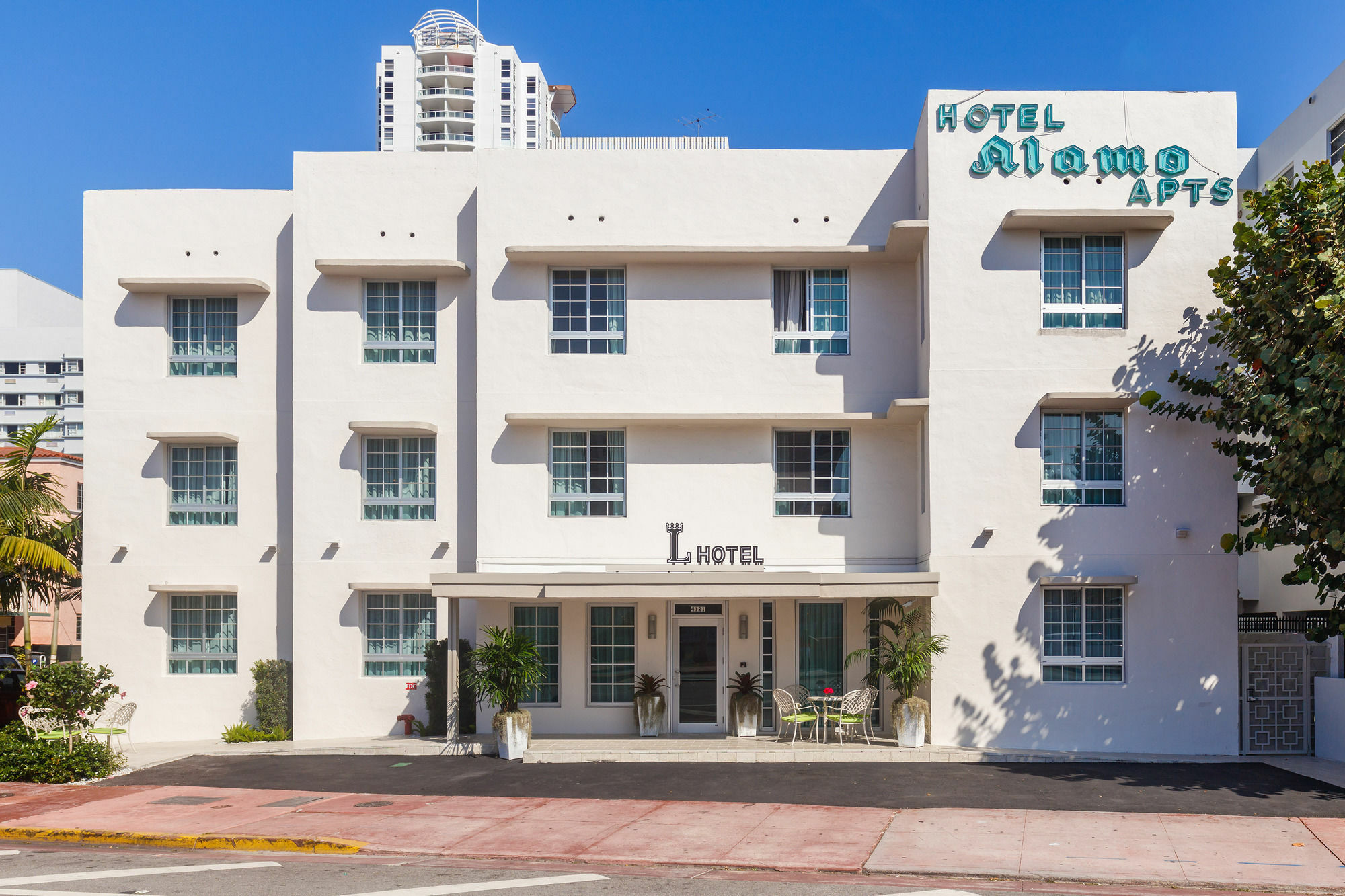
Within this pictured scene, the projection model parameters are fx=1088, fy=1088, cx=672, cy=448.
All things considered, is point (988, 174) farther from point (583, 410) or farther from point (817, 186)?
point (583, 410)

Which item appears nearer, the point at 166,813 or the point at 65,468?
the point at 166,813

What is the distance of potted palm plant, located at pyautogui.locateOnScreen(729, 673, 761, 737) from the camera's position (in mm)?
17547

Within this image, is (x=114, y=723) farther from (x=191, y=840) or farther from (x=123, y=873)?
(x=123, y=873)

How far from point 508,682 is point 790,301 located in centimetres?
789

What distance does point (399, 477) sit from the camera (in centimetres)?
1922

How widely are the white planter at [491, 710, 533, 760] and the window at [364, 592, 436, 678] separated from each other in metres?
2.94

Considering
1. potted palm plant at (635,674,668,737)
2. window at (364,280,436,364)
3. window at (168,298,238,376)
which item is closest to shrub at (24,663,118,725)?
window at (168,298,238,376)

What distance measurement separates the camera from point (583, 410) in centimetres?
1842

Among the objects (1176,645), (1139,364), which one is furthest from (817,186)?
(1176,645)

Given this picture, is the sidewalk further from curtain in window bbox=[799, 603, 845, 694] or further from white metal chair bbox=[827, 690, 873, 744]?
curtain in window bbox=[799, 603, 845, 694]

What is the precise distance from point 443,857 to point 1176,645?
37.7ft

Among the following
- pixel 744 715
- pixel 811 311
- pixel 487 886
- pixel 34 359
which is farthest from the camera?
pixel 34 359

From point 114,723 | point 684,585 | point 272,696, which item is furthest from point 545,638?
point 114,723

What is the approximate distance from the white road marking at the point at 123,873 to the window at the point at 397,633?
8.30m
